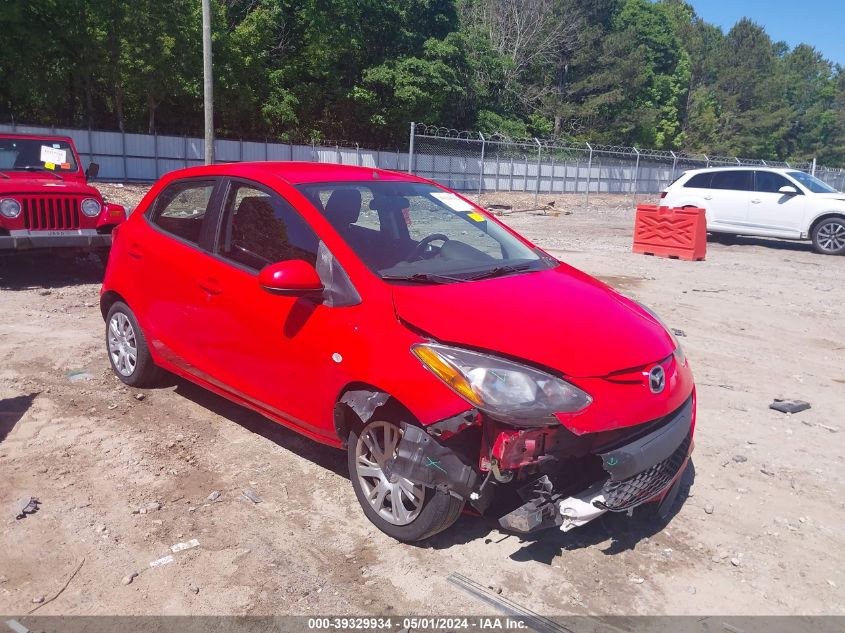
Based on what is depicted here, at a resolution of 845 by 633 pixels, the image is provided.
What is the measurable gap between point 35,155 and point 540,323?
8.80 meters

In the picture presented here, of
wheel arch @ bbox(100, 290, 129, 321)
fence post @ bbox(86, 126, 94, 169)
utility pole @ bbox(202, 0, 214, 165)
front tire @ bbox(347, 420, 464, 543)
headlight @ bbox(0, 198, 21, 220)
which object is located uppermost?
utility pole @ bbox(202, 0, 214, 165)

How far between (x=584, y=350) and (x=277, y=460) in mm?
2112

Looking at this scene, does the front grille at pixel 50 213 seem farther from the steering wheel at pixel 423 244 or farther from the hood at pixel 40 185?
the steering wheel at pixel 423 244

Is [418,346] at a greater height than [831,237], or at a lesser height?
lesser

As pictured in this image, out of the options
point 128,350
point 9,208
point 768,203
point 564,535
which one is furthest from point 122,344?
point 768,203

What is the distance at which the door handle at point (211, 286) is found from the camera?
4.20m

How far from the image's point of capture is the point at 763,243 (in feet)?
57.9

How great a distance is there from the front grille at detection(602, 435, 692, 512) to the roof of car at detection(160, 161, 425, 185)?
2.37 metres

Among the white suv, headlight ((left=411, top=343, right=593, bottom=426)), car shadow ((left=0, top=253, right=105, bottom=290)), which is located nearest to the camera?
→ headlight ((left=411, top=343, right=593, bottom=426))

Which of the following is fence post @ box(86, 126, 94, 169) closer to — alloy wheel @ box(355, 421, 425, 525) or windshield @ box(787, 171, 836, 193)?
windshield @ box(787, 171, 836, 193)

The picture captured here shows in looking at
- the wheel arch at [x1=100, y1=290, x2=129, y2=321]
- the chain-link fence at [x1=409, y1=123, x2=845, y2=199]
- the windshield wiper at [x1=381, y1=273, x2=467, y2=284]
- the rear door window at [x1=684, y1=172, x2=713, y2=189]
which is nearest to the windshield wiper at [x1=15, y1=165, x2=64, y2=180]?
the wheel arch at [x1=100, y1=290, x2=129, y2=321]

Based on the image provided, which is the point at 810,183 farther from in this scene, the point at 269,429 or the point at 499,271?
the point at 269,429

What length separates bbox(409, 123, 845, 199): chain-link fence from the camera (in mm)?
30797

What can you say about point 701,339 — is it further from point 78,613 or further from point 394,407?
point 78,613
